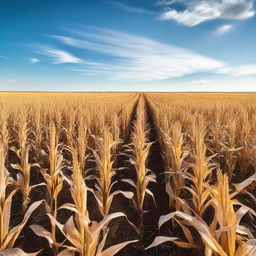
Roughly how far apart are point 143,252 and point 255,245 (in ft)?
3.68

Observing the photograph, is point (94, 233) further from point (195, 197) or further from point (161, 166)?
point (161, 166)

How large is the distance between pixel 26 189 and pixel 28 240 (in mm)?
593

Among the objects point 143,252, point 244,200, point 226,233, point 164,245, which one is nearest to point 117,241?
point 143,252

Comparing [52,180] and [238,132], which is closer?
[52,180]

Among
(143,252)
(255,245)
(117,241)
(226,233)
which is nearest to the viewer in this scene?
(255,245)

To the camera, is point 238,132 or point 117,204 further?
point 238,132

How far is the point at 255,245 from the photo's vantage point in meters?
1.16

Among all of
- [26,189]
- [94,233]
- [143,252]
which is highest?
[94,233]

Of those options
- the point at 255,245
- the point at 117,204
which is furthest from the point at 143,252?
the point at 255,245

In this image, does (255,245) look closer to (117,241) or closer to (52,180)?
(117,241)

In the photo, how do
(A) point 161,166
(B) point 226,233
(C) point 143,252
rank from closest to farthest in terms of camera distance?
(B) point 226,233
(C) point 143,252
(A) point 161,166

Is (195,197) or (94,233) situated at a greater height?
(94,233)

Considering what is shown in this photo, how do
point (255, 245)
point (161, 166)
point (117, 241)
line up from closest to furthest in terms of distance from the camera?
1. point (255, 245)
2. point (117, 241)
3. point (161, 166)

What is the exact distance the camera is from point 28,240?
7.06ft
